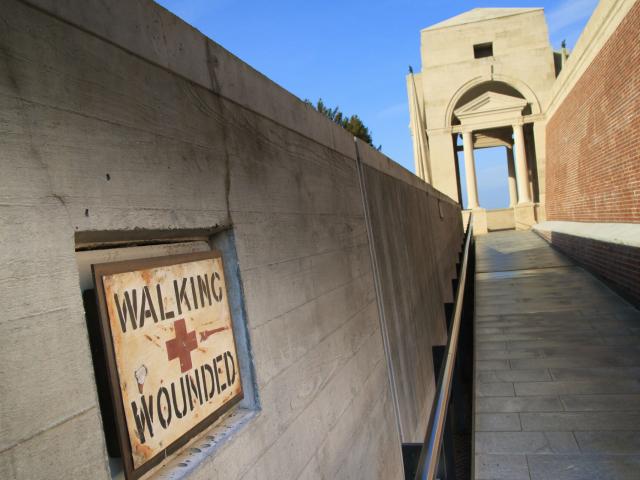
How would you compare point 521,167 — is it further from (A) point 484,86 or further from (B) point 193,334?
(B) point 193,334

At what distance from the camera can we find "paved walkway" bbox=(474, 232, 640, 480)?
14.1 ft

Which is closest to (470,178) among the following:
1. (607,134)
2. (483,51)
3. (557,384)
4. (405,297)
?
(483,51)

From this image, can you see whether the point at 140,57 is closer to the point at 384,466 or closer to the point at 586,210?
the point at 384,466

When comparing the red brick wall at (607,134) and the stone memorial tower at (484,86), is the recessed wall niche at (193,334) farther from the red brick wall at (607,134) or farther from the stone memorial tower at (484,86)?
the stone memorial tower at (484,86)

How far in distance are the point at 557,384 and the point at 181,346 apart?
5379mm

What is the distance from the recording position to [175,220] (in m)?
1.57

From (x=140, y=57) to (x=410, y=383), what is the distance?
11.2 feet

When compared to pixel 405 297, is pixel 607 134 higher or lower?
higher

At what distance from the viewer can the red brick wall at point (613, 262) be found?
7.83m

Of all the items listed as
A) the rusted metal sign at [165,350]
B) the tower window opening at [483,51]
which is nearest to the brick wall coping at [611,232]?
the rusted metal sign at [165,350]

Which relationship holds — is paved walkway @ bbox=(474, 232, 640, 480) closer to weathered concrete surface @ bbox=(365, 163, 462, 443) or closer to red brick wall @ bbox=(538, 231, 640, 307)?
red brick wall @ bbox=(538, 231, 640, 307)

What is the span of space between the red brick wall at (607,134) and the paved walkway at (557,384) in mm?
1845

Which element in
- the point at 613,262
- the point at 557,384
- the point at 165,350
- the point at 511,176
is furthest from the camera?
the point at 511,176

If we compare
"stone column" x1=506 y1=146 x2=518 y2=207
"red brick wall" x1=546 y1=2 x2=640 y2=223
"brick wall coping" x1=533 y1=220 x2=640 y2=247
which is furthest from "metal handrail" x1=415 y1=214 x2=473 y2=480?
"stone column" x1=506 y1=146 x2=518 y2=207
